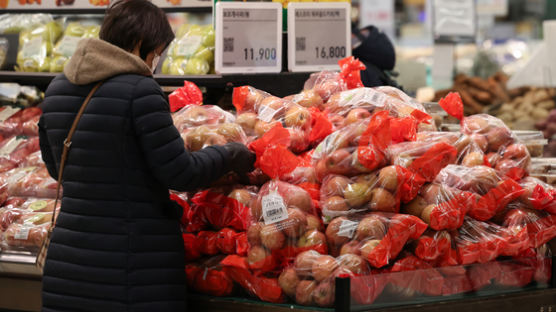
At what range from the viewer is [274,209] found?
2207 millimetres

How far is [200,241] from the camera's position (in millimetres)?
2422

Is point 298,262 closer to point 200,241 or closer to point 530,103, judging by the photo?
point 200,241

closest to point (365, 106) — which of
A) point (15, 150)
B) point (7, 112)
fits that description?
point (15, 150)

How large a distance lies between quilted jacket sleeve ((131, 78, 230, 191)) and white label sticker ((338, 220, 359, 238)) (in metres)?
0.47

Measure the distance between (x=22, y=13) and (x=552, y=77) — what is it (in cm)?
488

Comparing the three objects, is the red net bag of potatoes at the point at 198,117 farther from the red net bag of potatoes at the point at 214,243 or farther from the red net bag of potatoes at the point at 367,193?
the red net bag of potatoes at the point at 367,193

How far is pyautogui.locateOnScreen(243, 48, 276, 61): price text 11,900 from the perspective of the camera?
323 cm

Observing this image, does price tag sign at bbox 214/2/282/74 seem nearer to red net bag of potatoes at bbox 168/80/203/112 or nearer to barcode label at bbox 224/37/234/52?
barcode label at bbox 224/37/234/52

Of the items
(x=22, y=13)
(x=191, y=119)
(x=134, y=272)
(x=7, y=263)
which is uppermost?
(x=22, y=13)

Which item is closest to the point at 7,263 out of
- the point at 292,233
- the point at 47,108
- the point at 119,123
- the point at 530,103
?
the point at 47,108

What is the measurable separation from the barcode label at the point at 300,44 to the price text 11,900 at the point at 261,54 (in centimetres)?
13

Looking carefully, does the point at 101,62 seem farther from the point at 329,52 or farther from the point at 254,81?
the point at 329,52

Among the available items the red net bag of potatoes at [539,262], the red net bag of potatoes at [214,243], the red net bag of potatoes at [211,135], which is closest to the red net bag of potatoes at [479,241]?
the red net bag of potatoes at [539,262]

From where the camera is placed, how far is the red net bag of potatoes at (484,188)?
2307 mm
